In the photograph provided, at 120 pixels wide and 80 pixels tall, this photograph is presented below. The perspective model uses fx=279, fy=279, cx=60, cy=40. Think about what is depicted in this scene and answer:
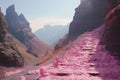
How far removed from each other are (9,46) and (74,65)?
37342 mm

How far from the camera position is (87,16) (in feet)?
315

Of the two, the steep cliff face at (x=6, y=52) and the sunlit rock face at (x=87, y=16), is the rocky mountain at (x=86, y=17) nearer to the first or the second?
the sunlit rock face at (x=87, y=16)

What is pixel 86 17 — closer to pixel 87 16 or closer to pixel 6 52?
pixel 87 16

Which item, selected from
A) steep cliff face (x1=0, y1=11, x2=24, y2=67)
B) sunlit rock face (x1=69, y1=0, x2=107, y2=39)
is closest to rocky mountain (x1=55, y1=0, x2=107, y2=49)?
sunlit rock face (x1=69, y1=0, x2=107, y2=39)

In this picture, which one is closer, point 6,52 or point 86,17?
point 6,52

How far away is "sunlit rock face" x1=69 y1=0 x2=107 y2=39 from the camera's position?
3516 inches

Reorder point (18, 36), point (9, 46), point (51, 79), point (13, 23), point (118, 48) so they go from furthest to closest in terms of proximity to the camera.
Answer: point (13, 23) < point (18, 36) < point (9, 46) < point (118, 48) < point (51, 79)

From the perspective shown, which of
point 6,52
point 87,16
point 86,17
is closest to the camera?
point 6,52

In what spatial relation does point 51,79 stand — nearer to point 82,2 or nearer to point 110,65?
point 110,65

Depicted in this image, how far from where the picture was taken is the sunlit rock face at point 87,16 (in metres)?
89.3

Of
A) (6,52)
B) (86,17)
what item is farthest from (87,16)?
(6,52)

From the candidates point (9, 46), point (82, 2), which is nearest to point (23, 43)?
point (82, 2)

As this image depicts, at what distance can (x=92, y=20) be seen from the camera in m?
91.4

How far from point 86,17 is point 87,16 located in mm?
487
